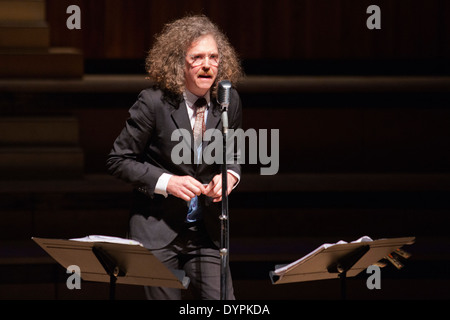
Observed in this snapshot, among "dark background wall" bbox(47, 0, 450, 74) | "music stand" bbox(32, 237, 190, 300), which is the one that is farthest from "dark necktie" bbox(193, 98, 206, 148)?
"dark background wall" bbox(47, 0, 450, 74)

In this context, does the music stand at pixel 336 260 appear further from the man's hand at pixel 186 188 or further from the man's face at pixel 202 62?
the man's face at pixel 202 62

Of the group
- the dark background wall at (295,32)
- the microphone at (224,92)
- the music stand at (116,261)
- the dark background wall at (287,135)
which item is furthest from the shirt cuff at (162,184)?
the dark background wall at (295,32)

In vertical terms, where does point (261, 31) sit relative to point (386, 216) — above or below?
above

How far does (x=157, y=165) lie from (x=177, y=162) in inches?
3.9

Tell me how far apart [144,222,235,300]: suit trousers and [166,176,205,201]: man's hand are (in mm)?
218

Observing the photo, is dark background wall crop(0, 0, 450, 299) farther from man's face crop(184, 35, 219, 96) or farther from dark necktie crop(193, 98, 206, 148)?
man's face crop(184, 35, 219, 96)

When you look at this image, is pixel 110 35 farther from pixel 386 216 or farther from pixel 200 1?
pixel 386 216

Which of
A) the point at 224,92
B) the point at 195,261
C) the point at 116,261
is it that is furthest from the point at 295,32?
the point at 116,261

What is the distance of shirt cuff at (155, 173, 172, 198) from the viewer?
2.47m

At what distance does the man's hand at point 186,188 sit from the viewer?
7.87 ft

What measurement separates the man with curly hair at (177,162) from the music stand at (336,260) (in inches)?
10.7
